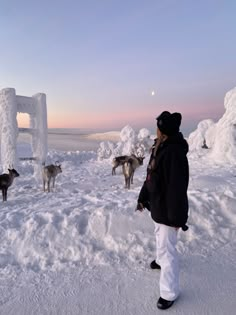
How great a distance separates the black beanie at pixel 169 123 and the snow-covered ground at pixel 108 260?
211 cm

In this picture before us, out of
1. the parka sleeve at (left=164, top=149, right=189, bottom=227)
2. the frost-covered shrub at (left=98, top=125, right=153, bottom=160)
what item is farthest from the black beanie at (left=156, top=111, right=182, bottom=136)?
the frost-covered shrub at (left=98, top=125, right=153, bottom=160)

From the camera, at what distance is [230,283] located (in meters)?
4.05

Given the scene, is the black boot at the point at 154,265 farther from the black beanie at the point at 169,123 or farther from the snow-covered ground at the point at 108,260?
the black beanie at the point at 169,123

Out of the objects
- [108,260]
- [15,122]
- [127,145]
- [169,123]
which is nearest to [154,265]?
[108,260]

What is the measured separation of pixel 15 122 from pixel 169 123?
1199 cm

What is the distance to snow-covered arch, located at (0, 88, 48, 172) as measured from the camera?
45.2ft

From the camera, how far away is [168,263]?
3.58 meters

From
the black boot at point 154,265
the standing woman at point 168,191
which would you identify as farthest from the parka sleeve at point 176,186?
the black boot at point 154,265

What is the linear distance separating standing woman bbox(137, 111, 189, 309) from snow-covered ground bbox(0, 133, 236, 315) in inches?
14.2

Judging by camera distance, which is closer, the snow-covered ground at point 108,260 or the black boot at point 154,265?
the snow-covered ground at point 108,260

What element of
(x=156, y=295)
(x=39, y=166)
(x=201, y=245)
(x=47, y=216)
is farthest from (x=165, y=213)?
(x=39, y=166)

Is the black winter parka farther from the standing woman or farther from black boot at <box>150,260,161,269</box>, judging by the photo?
black boot at <box>150,260,161,269</box>

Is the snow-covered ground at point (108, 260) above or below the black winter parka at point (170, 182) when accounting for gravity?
below

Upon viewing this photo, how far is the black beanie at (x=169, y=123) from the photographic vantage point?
3500 millimetres
